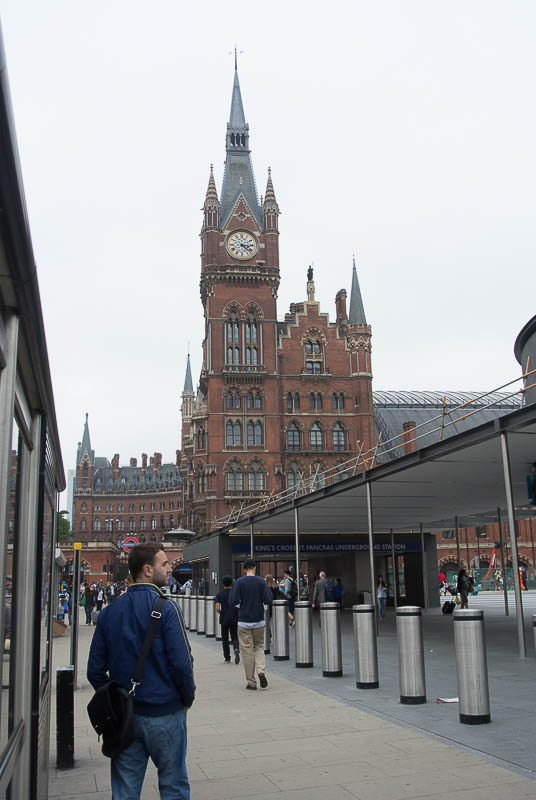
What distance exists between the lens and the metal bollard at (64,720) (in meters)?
7.17

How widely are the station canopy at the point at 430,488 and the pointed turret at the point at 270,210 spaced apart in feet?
155

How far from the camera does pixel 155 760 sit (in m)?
4.18

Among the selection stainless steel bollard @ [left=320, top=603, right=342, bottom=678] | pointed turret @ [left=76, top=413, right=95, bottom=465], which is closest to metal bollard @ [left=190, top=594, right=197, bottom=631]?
stainless steel bollard @ [left=320, top=603, right=342, bottom=678]

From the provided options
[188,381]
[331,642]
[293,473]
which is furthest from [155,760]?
[188,381]

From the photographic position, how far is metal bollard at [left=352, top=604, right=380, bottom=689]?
10.6 metres

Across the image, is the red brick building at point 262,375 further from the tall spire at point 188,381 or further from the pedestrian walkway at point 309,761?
the pedestrian walkway at point 309,761

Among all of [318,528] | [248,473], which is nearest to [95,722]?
[318,528]

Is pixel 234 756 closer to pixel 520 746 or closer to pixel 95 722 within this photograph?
pixel 520 746

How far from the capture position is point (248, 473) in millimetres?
68500

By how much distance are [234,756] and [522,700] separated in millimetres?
4156

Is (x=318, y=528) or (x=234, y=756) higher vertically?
(x=318, y=528)

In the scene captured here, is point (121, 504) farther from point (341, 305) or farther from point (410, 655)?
point (410, 655)

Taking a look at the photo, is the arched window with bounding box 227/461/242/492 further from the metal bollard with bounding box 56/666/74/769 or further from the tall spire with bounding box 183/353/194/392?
the metal bollard with bounding box 56/666/74/769

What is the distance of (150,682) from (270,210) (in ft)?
245
